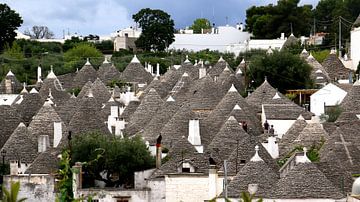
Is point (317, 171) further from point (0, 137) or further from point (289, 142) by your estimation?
point (0, 137)

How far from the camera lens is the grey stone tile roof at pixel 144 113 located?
47.4m

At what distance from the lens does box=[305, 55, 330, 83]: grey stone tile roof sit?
200 feet

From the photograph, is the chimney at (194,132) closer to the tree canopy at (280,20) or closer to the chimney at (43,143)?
the chimney at (43,143)

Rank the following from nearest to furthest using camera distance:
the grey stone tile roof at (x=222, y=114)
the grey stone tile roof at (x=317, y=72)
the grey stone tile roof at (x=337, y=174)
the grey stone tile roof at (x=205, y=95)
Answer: the grey stone tile roof at (x=337, y=174) < the grey stone tile roof at (x=222, y=114) < the grey stone tile roof at (x=205, y=95) < the grey stone tile roof at (x=317, y=72)

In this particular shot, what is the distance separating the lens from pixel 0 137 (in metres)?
48.5

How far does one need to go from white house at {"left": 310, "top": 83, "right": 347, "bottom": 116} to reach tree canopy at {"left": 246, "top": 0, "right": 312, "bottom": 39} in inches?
1492

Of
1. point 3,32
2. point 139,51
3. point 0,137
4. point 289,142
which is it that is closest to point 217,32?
point 139,51

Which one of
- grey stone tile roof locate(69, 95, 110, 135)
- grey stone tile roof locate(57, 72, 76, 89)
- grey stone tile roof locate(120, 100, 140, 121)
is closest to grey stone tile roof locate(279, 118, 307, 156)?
grey stone tile roof locate(69, 95, 110, 135)

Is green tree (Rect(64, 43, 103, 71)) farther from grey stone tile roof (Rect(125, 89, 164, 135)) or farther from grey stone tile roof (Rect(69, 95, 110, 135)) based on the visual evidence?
grey stone tile roof (Rect(69, 95, 110, 135))

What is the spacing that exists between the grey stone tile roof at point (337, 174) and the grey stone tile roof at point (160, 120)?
10.4 meters

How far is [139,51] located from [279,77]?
123ft

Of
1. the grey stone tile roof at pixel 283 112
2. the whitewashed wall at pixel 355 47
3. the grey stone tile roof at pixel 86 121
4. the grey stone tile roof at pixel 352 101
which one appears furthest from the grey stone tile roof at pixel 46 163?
the whitewashed wall at pixel 355 47

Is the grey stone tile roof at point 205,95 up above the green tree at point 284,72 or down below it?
below

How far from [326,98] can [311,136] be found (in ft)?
41.8
